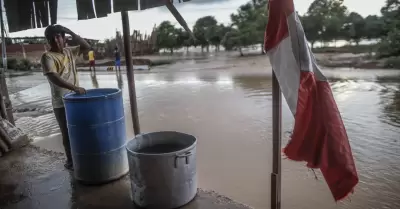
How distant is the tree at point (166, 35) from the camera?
105 feet

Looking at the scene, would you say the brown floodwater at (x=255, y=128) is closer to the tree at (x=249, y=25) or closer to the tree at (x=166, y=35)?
the tree at (x=249, y=25)

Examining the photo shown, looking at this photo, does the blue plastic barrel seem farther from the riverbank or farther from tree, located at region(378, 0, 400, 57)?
tree, located at region(378, 0, 400, 57)

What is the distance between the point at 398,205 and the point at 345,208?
63cm

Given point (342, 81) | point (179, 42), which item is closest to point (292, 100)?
point (342, 81)

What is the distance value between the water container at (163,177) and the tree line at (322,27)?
16975 millimetres

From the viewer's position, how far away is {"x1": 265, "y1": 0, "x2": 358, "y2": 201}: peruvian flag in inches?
75.7

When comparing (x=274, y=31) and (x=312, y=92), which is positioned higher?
(x=274, y=31)

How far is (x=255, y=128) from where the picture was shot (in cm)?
702

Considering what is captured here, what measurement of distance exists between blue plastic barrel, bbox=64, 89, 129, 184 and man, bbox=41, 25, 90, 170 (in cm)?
19

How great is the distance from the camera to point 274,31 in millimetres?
2250

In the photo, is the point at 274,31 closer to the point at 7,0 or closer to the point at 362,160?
the point at 362,160

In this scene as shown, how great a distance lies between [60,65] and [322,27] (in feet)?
79.6

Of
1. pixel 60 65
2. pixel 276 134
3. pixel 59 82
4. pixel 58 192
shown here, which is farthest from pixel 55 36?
pixel 276 134

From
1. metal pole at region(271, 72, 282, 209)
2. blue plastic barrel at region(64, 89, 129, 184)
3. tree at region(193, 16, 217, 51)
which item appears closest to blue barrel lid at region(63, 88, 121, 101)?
blue plastic barrel at region(64, 89, 129, 184)
